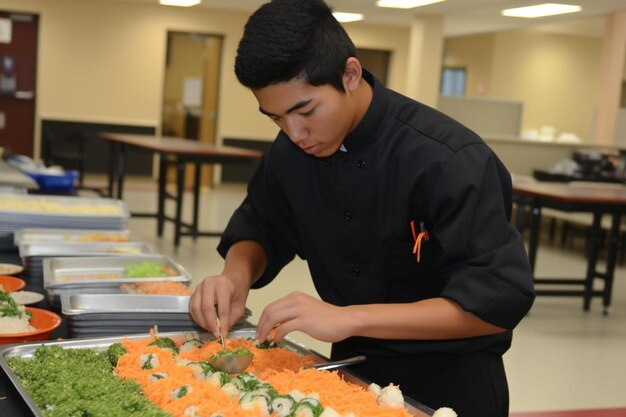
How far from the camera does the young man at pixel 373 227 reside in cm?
123

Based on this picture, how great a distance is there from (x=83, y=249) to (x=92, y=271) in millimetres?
279

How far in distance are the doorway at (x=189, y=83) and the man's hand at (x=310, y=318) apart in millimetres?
11144

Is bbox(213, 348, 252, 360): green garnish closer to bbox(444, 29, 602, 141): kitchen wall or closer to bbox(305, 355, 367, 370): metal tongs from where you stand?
bbox(305, 355, 367, 370): metal tongs

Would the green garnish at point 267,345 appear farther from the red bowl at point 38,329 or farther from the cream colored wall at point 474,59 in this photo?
the cream colored wall at point 474,59

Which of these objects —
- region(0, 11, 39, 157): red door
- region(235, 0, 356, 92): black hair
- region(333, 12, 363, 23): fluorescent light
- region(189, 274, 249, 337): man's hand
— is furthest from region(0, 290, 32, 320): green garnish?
region(0, 11, 39, 157): red door

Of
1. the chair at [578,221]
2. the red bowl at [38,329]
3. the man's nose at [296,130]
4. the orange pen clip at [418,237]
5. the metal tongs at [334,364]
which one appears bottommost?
the chair at [578,221]

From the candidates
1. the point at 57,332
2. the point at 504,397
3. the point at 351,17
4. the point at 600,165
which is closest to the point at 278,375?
the point at 504,397

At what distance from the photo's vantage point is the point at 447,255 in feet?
4.13

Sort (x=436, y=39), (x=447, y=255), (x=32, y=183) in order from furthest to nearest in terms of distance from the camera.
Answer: (x=436, y=39)
(x=32, y=183)
(x=447, y=255)

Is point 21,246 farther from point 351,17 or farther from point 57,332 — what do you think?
point 351,17

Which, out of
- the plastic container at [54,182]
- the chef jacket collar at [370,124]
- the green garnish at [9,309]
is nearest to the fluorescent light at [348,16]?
the plastic container at [54,182]

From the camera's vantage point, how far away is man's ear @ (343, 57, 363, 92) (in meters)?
1.28

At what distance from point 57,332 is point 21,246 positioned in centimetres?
74

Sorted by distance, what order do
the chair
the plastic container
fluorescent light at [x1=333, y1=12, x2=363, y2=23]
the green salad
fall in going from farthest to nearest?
fluorescent light at [x1=333, y1=12, x2=363, y2=23] → the chair → the plastic container → the green salad
